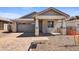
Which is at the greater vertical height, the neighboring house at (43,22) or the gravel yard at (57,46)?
the neighboring house at (43,22)

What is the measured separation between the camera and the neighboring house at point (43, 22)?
13234 mm

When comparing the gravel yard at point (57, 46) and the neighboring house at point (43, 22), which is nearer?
the gravel yard at point (57, 46)

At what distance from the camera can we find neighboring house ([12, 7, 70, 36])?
1323 centimetres

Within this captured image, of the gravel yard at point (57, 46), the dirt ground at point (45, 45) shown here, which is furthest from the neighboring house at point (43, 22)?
the gravel yard at point (57, 46)

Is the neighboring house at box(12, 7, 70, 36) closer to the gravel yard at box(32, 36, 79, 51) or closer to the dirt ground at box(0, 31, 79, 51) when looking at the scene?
the dirt ground at box(0, 31, 79, 51)

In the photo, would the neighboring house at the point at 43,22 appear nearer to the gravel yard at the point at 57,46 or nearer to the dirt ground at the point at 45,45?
the dirt ground at the point at 45,45

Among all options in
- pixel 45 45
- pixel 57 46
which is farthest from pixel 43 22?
pixel 57 46

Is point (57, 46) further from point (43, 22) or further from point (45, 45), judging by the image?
point (43, 22)

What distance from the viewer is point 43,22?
1559cm

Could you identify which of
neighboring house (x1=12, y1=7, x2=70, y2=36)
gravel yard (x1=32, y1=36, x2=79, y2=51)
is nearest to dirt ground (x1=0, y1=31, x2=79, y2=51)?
gravel yard (x1=32, y1=36, x2=79, y2=51)
